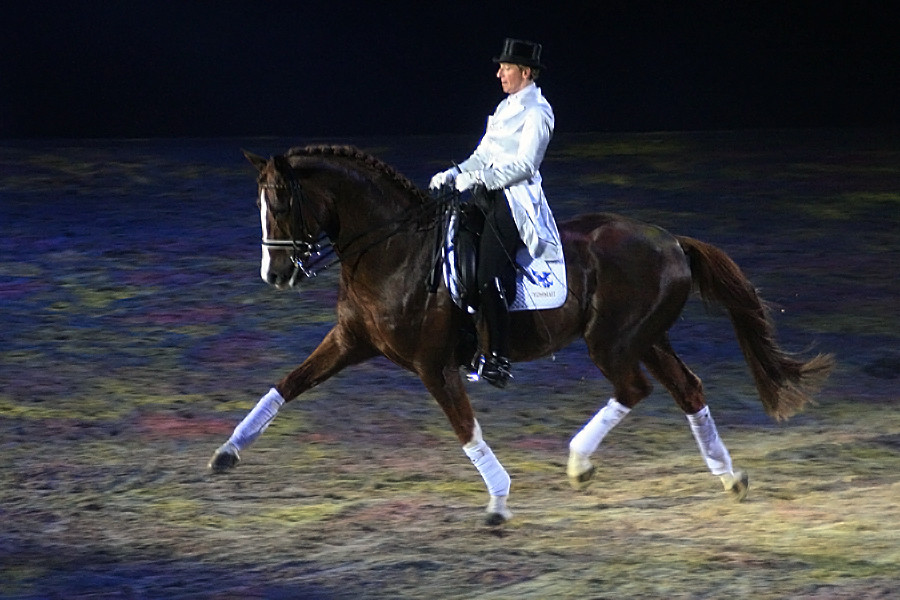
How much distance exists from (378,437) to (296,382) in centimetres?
122

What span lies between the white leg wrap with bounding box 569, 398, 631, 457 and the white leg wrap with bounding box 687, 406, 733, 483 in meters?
0.36

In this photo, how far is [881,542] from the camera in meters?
5.24

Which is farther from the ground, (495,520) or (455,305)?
(455,305)

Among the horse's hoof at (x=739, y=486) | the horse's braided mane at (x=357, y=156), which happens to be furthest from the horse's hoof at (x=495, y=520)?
the horse's braided mane at (x=357, y=156)

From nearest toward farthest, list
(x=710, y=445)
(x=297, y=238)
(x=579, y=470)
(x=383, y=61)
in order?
(x=297, y=238) < (x=579, y=470) < (x=710, y=445) < (x=383, y=61)

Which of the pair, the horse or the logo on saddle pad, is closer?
the horse

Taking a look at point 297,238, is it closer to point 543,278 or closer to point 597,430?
point 543,278

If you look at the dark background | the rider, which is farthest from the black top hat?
the dark background

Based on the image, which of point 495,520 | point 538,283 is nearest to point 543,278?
point 538,283

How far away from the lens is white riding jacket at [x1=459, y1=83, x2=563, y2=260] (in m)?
5.56

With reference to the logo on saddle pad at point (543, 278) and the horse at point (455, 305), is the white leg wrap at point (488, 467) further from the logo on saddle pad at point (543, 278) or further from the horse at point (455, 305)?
the logo on saddle pad at point (543, 278)

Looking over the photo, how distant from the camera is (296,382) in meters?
5.81

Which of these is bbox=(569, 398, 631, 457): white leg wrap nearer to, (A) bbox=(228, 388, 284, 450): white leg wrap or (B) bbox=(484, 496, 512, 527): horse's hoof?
(B) bbox=(484, 496, 512, 527): horse's hoof

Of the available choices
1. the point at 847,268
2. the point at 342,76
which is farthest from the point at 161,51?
the point at 847,268
